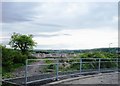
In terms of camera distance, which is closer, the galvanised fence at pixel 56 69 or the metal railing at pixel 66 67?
the galvanised fence at pixel 56 69

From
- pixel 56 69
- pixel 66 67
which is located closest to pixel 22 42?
pixel 66 67

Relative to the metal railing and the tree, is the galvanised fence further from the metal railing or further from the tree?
the tree

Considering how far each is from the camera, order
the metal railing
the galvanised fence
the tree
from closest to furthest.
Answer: the galvanised fence
the metal railing
the tree

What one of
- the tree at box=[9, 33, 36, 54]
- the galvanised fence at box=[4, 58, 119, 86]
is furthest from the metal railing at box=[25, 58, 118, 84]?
the tree at box=[9, 33, 36, 54]

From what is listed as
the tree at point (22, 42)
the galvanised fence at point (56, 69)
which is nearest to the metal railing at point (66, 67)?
the galvanised fence at point (56, 69)

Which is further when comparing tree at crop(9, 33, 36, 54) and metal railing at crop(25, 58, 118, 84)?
tree at crop(9, 33, 36, 54)

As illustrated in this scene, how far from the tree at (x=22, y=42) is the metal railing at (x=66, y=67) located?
8576 mm

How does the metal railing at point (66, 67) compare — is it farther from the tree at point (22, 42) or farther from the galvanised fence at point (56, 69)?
the tree at point (22, 42)

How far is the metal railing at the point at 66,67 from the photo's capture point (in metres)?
11.4

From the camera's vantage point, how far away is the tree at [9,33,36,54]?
24.5m

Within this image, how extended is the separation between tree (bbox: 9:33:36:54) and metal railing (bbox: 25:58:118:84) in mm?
8576

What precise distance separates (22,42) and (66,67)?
11.5m

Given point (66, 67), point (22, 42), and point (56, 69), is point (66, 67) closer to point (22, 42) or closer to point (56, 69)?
point (56, 69)

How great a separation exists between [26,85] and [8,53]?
501 centimetres
